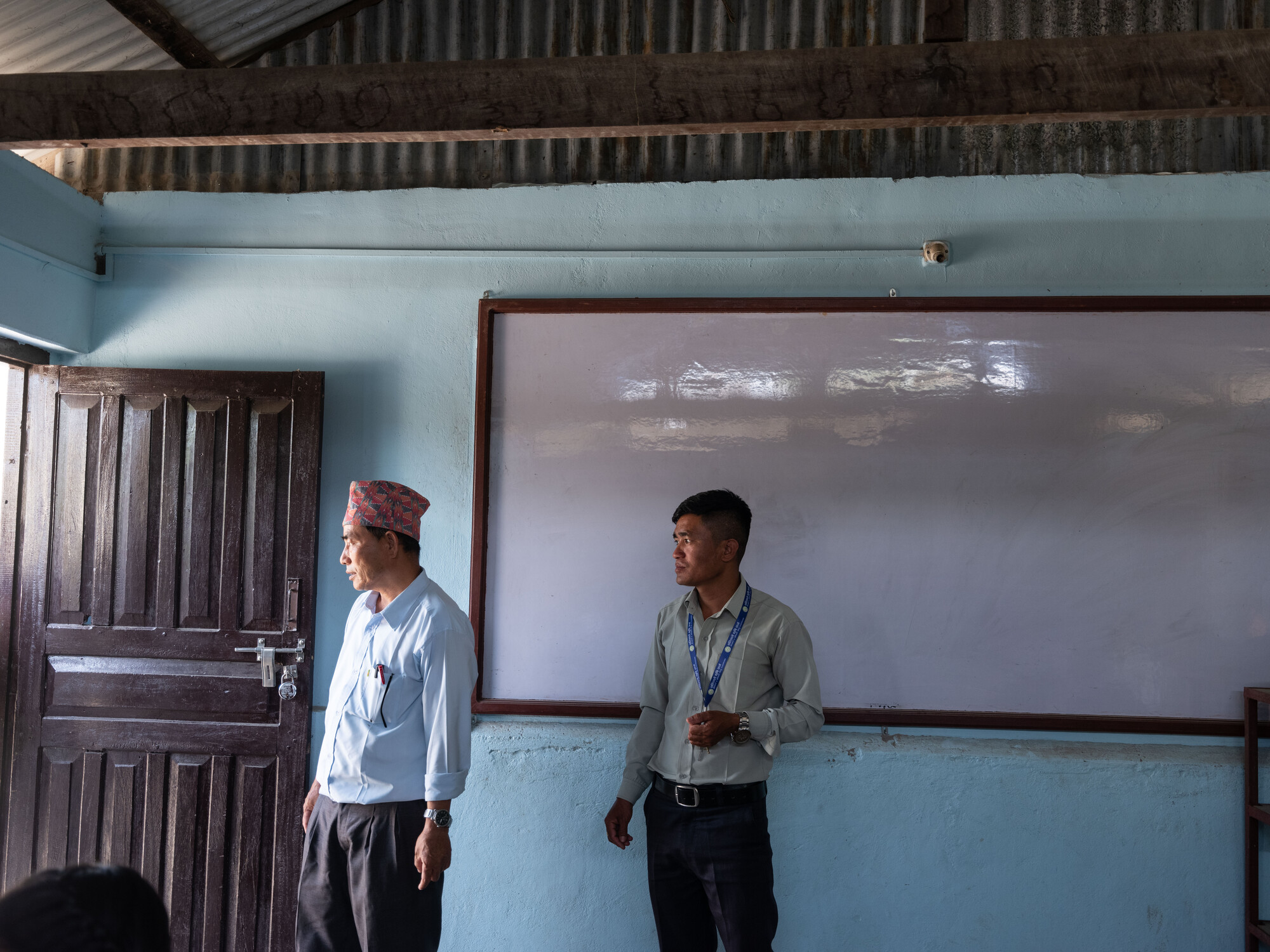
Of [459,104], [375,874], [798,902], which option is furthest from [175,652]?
[798,902]

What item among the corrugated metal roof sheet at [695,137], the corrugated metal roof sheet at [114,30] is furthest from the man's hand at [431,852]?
the corrugated metal roof sheet at [114,30]

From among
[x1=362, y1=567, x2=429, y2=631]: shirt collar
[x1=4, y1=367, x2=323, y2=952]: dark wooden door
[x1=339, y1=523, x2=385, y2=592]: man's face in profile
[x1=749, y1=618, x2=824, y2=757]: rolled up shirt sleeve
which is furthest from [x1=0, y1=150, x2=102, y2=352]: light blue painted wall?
[x1=749, y1=618, x2=824, y2=757]: rolled up shirt sleeve

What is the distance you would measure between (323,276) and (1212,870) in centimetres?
381

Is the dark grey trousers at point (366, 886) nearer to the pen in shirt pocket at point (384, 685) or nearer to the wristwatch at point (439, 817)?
the wristwatch at point (439, 817)

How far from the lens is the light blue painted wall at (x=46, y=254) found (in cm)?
286

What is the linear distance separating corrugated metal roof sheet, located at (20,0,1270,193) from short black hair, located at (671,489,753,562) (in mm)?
1485

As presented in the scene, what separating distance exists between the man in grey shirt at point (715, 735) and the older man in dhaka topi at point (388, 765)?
60 centimetres

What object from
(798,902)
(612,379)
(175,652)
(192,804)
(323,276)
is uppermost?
(323,276)

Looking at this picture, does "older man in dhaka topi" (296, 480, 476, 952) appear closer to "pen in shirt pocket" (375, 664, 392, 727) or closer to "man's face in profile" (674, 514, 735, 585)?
"pen in shirt pocket" (375, 664, 392, 727)

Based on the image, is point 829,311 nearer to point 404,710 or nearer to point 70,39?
point 404,710

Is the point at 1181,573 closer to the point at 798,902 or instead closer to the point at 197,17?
the point at 798,902

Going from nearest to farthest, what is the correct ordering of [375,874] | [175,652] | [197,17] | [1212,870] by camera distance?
1. [375,874]
2. [1212,870]
3. [175,652]
4. [197,17]

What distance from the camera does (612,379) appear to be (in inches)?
121

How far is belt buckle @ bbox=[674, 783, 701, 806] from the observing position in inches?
90.1
